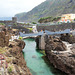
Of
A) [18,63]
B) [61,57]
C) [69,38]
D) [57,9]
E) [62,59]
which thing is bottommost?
[62,59]

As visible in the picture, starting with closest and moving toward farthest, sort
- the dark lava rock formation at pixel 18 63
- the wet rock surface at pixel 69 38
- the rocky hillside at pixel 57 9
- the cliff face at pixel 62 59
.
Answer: the dark lava rock formation at pixel 18 63 < the cliff face at pixel 62 59 < the wet rock surface at pixel 69 38 < the rocky hillside at pixel 57 9

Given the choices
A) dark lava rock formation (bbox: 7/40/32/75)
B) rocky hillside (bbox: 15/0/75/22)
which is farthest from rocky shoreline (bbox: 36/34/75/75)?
rocky hillside (bbox: 15/0/75/22)

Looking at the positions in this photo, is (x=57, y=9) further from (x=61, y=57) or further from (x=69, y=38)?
(x=61, y=57)

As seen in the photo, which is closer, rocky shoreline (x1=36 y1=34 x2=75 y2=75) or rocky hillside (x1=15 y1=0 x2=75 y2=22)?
rocky shoreline (x1=36 y1=34 x2=75 y2=75)

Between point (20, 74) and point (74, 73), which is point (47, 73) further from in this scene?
point (20, 74)

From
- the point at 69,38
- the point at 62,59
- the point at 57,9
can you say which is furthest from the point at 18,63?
the point at 57,9

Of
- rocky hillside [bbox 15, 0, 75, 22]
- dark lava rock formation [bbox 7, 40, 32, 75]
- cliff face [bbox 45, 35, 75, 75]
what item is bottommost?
cliff face [bbox 45, 35, 75, 75]

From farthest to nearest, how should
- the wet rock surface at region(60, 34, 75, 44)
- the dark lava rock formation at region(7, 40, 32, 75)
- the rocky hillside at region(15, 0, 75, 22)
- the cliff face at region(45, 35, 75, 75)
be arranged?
1. the rocky hillside at region(15, 0, 75, 22)
2. the wet rock surface at region(60, 34, 75, 44)
3. the cliff face at region(45, 35, 75, 75)
4. the dark lava rock formation at region(7, 40, 32, 75)

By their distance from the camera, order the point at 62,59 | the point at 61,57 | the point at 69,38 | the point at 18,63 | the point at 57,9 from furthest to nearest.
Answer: the point at 57,9
the point at 69,38
the point at 61,57
the point at 62,59
the point at 18,63

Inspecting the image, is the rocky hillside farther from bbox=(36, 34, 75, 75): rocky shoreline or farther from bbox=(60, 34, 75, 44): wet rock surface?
bbox=(36, 34, 75, 75): rocky shoreline

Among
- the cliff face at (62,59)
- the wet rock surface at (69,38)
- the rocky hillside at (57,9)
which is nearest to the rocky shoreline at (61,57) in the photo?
the cliff face at (62,59)

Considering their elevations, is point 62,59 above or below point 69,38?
below

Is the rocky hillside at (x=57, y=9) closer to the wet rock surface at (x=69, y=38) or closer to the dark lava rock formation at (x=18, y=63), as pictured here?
the wet rock surface at (x=69, y=38)

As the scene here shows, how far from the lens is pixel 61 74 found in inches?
853
